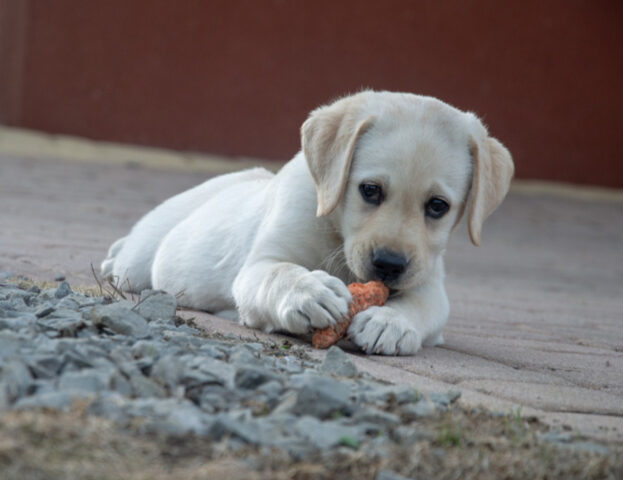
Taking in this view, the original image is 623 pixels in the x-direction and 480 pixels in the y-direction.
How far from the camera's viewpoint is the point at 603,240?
9953mm

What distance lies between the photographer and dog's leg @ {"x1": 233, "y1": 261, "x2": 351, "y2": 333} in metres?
3.21

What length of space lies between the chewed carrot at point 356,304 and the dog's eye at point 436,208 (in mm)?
360

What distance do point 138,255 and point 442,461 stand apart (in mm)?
2941

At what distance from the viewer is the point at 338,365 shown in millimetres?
2744

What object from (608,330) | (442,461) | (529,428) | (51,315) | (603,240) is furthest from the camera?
(603,240)

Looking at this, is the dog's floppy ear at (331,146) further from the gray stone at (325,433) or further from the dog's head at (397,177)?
the gray stone at (325,433)

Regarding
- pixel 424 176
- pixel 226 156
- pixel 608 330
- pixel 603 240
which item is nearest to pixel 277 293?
pixel 424 176

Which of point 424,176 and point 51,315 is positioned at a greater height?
point 424,176

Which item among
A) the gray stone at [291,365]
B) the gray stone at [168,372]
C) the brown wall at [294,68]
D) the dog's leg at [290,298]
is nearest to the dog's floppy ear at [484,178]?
the dog's leg at [290,298]

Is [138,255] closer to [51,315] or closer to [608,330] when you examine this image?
[51,315]

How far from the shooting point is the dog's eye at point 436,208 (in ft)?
12.0

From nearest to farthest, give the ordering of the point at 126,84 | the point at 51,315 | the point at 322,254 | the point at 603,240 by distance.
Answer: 1. the point at 51,315
2. the point at 322,254
3. the point at 603,240
4. the point at 126,84

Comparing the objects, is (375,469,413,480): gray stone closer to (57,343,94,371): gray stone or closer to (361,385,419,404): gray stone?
(361,385,419,404): gray stone

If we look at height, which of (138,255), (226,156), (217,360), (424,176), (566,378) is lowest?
(226,156)
